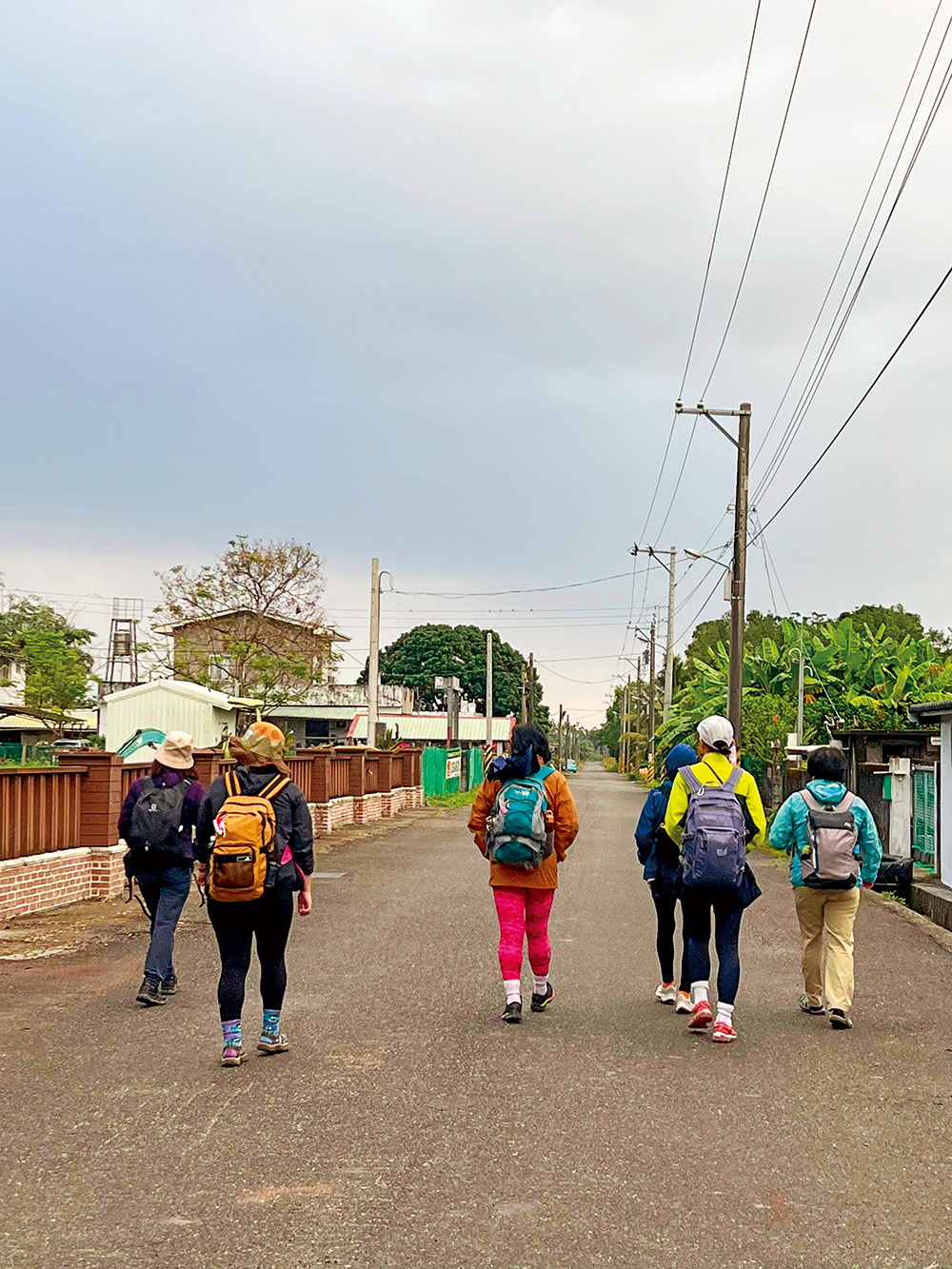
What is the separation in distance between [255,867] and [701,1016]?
2.73 m

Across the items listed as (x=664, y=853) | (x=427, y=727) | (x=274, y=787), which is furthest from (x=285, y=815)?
(x=427, y=727)

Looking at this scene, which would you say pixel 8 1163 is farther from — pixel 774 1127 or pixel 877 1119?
pixel 877 1119

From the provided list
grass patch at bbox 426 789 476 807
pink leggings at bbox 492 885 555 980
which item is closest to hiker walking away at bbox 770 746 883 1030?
pink leggings at bbox 492 885 555 980

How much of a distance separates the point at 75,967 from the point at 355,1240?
589 cm

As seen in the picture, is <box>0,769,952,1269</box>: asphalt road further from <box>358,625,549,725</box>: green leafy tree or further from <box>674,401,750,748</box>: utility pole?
<box>358,625,549,725</box>: green leafy tree

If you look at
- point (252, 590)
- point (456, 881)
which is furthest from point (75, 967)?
point (252, 590)

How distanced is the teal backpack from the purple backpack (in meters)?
0.83

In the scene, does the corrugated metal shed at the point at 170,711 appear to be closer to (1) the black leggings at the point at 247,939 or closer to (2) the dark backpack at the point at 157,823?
(2) the dark backpack at the point at 157,823

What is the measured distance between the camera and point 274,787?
671 centimetres

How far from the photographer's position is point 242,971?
21.6ft

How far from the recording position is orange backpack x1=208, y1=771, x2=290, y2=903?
6.39m

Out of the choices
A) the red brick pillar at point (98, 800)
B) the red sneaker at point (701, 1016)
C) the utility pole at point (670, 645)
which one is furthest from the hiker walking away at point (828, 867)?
the utility pole at point (670, 645)

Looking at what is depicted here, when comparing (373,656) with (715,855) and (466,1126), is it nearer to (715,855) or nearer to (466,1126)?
(715,855)

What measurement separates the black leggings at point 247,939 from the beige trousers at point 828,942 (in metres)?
3.22
